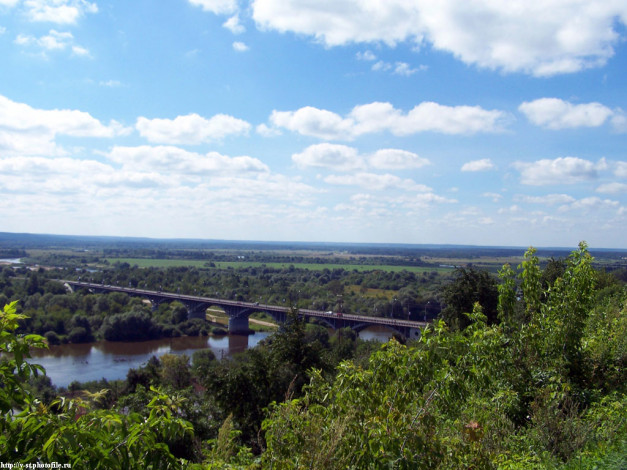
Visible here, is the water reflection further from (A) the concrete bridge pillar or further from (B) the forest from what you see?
(B) the forest

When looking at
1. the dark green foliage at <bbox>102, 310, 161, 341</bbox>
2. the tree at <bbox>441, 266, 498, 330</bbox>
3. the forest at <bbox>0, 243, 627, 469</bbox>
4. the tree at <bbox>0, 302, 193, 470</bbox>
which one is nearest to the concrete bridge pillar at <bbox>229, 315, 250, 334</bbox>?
the dark green foliage at <bbox>102, 310, 161, 341</bbox>

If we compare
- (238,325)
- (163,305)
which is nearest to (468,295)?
(238,325)

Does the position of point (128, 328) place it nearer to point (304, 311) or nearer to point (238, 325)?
point (238, 325)

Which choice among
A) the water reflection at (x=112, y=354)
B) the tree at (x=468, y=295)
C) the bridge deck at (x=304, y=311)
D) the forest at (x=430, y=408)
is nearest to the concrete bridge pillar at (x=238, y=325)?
the water reflection at (x=112, y=354)

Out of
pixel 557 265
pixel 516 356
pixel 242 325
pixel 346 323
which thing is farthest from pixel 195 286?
pixel 516 356

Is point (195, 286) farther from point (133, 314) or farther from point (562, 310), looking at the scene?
point (562, 310)
